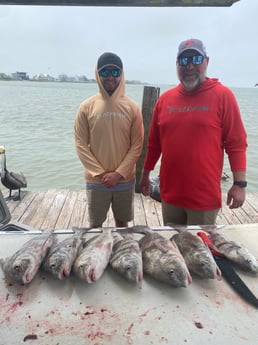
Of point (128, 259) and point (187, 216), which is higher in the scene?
point (128, 259)

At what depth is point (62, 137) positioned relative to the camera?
1348cm

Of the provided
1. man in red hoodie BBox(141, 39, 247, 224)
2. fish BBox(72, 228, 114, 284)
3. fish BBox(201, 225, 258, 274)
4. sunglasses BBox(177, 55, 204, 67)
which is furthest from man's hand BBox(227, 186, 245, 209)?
fish BBox(72, 228, 114, 284)

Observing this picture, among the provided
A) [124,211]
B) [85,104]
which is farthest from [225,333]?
[85,104]

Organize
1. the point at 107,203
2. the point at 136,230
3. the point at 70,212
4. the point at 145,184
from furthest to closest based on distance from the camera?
1. the point at 70,212
2. the point at 107,203
3. the point at 145,184
4. the point at 136,230

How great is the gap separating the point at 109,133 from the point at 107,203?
0.69 meters

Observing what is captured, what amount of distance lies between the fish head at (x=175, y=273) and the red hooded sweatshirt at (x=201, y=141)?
977 mm

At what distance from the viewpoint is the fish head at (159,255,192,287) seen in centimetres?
122

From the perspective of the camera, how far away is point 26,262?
1.30 metres

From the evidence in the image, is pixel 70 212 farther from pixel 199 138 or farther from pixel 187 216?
pixel 199 138

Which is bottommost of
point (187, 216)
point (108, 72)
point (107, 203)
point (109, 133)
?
point (107, 203)

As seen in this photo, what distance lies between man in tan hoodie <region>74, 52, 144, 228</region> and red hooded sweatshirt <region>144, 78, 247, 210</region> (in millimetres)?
414

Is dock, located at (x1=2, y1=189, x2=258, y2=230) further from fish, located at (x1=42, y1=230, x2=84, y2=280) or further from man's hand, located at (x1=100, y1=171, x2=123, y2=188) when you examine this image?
fish, located at (x1=42, y1=230, x2=84, y2=280)

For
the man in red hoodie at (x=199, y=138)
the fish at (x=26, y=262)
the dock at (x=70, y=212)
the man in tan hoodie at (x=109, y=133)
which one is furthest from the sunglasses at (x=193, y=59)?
the dock at (x=70, y=212)

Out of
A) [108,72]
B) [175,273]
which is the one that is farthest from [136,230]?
[108,72]
